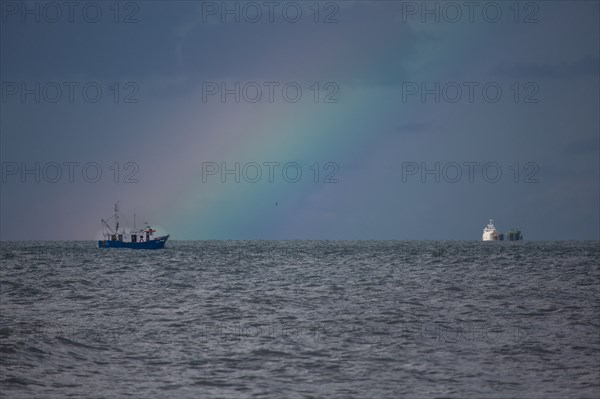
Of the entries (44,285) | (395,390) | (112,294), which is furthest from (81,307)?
(395,390)

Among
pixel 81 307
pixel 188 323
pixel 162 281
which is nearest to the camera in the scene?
pixel 188 323

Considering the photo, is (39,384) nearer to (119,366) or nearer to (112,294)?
(119,366)

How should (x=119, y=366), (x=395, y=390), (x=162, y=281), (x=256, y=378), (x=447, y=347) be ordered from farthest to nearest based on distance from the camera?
1. (x=162, y=281)
2. (x=447, y=347)
3. (x=119, y=366)
4. (x=256, y=378)
5. (x=395, y=390)

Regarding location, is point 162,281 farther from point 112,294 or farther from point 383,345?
point 383,345

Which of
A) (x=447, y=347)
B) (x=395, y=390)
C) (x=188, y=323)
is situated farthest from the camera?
(x=188, y=323)

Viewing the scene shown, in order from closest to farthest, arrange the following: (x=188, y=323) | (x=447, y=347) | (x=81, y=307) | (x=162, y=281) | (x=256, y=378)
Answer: (x=256, y=378)
(x=447, y=347)
(x=188, y=323)
(x=81, y=307)
(x=162, y=281)

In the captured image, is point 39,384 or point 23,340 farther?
point 23,340

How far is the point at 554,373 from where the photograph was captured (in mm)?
25297

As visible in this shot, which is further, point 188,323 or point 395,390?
point 188,323

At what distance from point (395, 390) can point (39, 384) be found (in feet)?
36.4

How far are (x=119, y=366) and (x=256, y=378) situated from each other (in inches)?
217

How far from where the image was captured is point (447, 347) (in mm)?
30578

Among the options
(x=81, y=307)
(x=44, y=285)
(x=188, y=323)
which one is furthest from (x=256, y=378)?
(x=44, y=285)

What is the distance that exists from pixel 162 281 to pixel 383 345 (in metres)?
48.5
